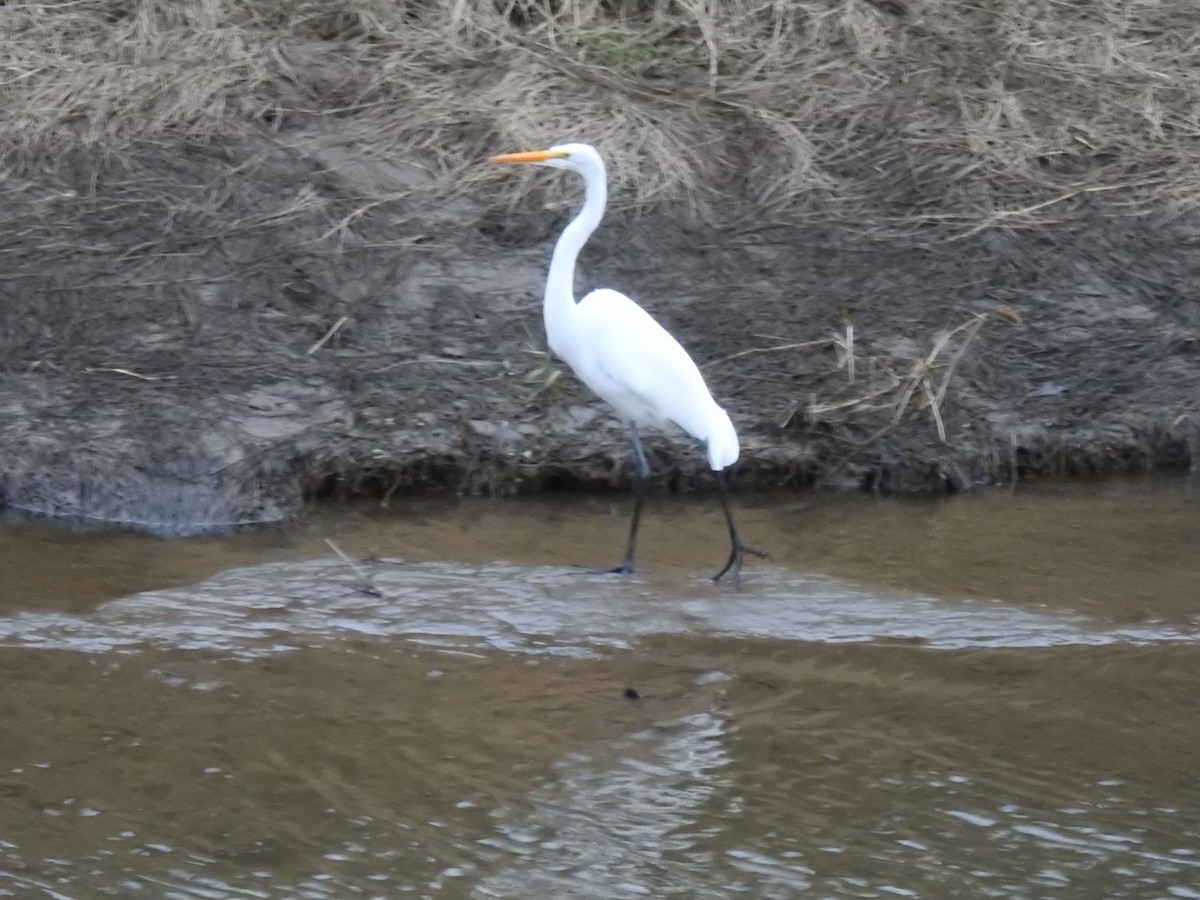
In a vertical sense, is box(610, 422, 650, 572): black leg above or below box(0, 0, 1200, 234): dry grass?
below

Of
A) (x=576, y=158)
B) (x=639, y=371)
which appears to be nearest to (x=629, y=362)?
(x=639, y=371)

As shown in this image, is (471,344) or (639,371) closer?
(639,371)

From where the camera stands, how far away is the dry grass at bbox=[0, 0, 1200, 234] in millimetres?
7348

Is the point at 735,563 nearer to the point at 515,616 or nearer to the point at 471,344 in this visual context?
the point at 515,616

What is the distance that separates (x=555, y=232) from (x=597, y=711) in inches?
132

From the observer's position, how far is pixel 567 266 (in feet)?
17.8

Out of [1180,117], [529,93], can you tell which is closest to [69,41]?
[529,93]

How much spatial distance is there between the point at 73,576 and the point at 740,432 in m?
2.51

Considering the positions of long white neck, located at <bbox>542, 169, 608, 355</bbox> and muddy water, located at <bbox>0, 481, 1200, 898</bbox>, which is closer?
muddy water, located at <bbox>0, 481, 1200, 898</bbox>

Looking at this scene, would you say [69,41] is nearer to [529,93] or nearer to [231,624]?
[529,93]

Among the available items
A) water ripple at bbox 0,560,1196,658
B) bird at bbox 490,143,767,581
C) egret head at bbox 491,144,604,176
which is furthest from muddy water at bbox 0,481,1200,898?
egret head at bbox 491,144,604,176

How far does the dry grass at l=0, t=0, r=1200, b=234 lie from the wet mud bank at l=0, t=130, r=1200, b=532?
0.26 metres

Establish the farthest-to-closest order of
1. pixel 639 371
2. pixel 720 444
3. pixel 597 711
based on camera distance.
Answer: pixel 639 371, pixel 720 444, pixel 597 711

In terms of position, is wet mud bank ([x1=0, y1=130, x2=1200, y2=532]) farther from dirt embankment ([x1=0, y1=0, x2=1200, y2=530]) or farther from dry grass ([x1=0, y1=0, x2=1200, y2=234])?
dry grass ([x1=0, y1=0, x2=1200, y2=234])
